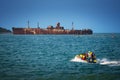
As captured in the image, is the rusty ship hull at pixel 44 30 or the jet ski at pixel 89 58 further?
the rusty ship hull at pixel 44 30

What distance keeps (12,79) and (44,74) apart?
5.80 ft

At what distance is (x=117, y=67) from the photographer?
13242 mm

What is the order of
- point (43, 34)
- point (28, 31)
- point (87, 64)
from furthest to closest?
point (43, 34) → point (28, 31) → point (87, 64)

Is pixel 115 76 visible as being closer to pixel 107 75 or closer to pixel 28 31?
pixel 107 75

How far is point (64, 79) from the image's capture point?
10.4 m

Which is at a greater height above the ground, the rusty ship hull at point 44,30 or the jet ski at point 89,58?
the rusty ship hull at point 44,30

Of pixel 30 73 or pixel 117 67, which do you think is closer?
pixel 30 73

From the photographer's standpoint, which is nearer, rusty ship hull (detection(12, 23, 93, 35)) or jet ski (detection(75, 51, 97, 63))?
jet ski (detection(75, 51, 97, 63))

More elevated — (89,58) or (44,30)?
(44,30)

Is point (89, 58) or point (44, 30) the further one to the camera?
point (44, 30)

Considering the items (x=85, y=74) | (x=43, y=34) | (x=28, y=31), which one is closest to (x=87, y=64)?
(x=85, y=74)

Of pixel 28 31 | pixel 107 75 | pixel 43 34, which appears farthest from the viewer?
pixel 43 34

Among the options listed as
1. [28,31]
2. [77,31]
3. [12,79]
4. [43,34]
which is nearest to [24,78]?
[12,79]

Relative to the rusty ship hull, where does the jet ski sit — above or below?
below
